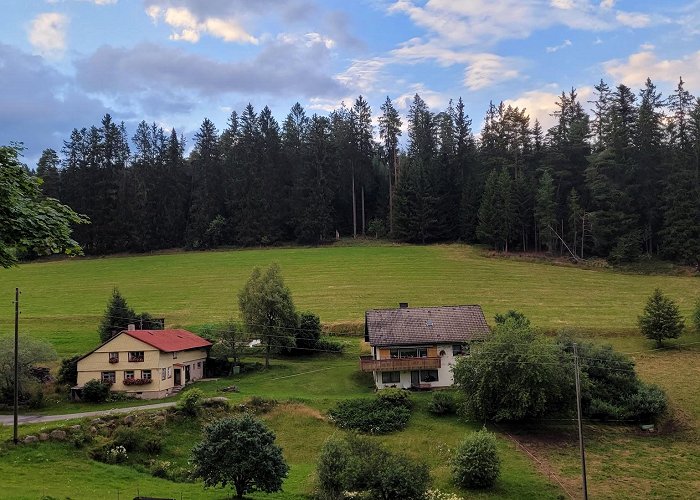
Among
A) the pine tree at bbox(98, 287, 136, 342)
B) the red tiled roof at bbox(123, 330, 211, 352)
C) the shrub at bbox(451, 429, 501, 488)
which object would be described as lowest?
the shrub at bbox(451, 429, 501, 488)

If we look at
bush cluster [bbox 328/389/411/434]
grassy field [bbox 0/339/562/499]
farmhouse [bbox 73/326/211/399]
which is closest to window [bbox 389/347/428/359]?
grassy field [bbox 0/339/562/499]

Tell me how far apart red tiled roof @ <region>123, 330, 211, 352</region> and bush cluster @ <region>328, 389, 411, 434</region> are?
14.6 meters

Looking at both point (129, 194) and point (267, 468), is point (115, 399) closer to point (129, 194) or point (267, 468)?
point (267, 468)

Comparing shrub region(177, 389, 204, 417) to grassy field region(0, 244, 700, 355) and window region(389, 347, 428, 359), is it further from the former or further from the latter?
grassy field region(0, 244, 700, 355)

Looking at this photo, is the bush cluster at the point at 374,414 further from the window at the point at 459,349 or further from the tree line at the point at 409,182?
the tree line at the point at 409,182

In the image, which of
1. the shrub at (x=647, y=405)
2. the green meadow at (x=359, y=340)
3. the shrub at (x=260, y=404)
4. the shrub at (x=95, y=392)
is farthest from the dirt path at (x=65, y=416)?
the shrub at (x=647, y=405)

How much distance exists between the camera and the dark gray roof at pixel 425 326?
4612cm

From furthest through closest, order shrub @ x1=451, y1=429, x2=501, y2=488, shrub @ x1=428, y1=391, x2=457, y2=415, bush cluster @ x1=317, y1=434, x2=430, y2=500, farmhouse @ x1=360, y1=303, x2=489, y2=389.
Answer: farmhouse @ x1=360, y1=303, x2=489, y2=389 < shrub @ x1=428, y1=391, x2=457, y2=415 < shrub @ x1=451, y1=429, x2=501, y2=488 < bush cluster @ x1=317, y1=434, x2=430, y2=500

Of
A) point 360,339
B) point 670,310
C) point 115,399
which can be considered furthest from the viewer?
point 360,339

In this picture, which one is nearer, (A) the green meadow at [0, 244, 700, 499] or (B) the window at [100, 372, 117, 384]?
(A) the green meadow at [0, 244, 700, 499]

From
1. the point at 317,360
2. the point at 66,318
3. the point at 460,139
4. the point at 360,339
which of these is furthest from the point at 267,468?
the point at 460,139

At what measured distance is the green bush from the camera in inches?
1437

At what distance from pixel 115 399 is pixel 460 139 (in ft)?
283

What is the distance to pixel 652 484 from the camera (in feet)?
98.0
